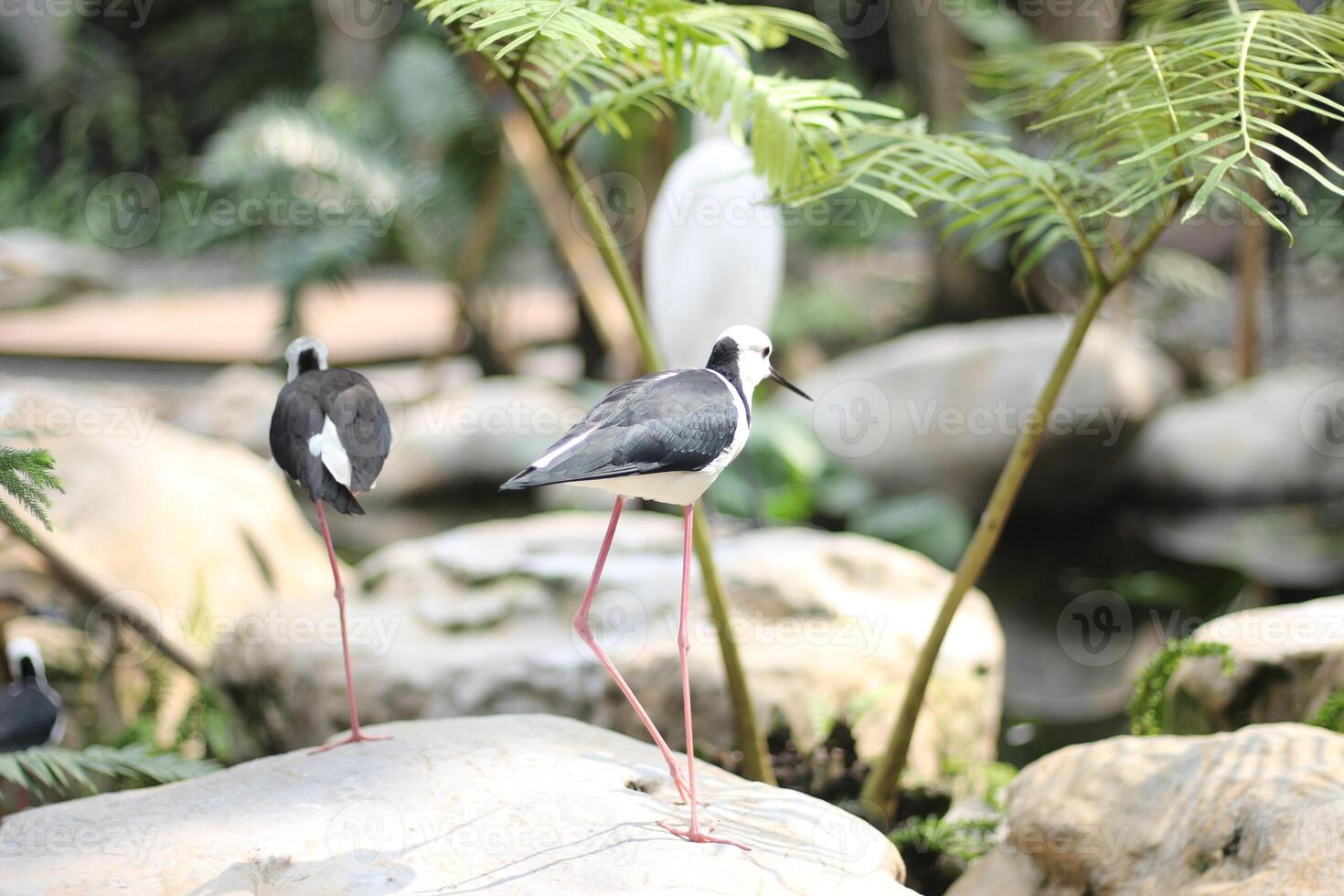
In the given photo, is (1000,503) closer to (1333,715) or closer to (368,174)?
(1333,715)

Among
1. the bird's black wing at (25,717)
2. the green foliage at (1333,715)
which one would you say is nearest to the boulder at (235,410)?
the bird's black wing at (25,717)

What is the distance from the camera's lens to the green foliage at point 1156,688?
3.28 meters

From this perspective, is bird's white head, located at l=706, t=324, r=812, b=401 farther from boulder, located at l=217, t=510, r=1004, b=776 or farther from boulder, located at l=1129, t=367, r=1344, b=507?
boulder, located at l=1129, t=367, r=1344, b=507

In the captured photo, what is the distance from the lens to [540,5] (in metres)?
2.19

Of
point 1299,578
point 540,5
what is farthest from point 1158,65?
point 1299,578

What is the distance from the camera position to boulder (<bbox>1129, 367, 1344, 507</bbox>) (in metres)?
7.22

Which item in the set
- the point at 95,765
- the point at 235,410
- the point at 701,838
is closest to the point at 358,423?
the point at 701,838

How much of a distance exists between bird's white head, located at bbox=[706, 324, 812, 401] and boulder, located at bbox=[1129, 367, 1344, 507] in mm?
5705

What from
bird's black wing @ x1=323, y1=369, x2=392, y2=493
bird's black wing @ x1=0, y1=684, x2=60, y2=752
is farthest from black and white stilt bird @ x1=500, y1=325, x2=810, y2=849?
bird's black wing @ x1=0, y1=684, x2=60, y2=752

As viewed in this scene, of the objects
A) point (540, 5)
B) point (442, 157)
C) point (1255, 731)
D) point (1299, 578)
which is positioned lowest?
point (1299, 578)

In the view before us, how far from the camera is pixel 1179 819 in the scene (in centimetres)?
238

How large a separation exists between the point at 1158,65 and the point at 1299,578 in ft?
14.6

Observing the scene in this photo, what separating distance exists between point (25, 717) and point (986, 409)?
17.2 ft

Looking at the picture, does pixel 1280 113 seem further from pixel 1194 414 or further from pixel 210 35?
pixel 210 35
